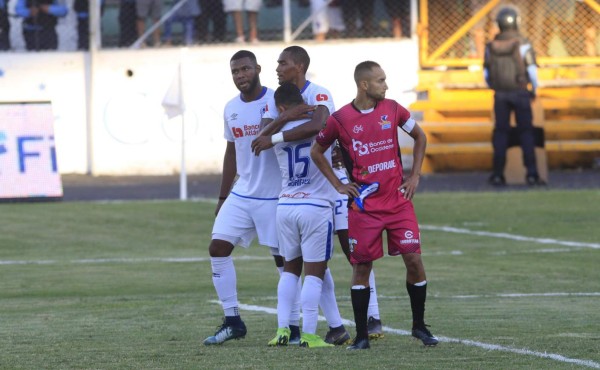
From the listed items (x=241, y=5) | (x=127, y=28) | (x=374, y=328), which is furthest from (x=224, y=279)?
(x=127, y=28)

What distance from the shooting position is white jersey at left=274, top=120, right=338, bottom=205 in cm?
965

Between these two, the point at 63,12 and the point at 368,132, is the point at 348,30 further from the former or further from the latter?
the point at 368,132

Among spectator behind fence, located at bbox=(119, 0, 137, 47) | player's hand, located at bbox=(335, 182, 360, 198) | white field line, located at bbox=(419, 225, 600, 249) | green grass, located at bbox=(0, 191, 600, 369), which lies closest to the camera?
green grass, located at bbox=(0, 191, 600, 369)

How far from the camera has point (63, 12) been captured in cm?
3008

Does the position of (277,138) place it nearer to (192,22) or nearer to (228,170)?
(228,170)

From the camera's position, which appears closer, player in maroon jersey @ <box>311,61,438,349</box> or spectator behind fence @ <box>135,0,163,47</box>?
player in maroon jersey @ <box>311,61,438,349</box>

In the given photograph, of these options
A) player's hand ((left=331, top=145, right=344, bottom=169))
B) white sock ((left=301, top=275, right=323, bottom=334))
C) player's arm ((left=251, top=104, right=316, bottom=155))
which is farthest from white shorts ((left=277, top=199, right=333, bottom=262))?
player's arm ((left=251, top=104, right=316, bottom=155))

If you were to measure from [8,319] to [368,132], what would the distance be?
157 inches

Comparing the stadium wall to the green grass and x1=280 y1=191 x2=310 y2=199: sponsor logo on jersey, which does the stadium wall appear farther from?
x1=280 y1=191 x2=310 y2=199: sponsor logo on jersey

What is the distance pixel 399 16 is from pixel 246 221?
20247mm

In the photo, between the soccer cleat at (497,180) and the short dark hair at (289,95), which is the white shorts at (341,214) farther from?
the soccer cleat at (497,180)

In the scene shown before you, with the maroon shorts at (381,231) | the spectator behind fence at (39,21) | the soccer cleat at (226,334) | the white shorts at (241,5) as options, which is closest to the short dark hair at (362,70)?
the maroon shorts at (381,231)

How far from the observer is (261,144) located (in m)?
9.59

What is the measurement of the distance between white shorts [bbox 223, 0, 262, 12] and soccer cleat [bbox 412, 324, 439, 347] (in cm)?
2052
